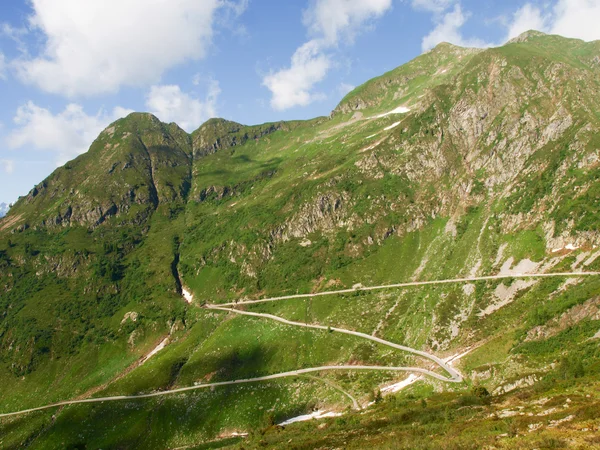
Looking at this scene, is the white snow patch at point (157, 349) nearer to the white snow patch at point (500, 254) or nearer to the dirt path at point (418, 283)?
the dirt path at point (418, 283)

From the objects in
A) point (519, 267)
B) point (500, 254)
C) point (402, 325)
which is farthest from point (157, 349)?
point (519, 267)

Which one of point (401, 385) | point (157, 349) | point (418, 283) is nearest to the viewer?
point (401, 385)

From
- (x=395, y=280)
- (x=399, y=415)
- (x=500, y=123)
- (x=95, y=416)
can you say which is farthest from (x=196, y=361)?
(x=500, y=123)

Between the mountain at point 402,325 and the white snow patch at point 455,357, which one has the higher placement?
the mountain at point 402,325

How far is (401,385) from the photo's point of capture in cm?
9694

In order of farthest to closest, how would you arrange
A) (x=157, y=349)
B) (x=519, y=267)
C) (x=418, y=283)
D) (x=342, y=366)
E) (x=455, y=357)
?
(x=157, y=349) → (x=418, y=283) → (x=519, y=267) → (x=342, y=366) → (x=455, y=357)

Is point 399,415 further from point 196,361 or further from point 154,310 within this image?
point 154,310

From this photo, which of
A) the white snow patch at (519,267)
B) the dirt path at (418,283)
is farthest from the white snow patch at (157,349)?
the white snow patch at (519,267)

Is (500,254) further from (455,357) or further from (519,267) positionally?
(455,357)

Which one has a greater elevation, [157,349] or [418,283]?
[418,283]

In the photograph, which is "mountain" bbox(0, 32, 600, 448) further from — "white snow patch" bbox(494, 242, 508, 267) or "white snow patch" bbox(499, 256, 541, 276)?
"white snow patch" bbox(494, 242, 508, 267)

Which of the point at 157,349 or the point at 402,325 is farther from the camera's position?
the point at 157,349

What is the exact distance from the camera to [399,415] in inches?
2339

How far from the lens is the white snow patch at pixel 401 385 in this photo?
9550cm
